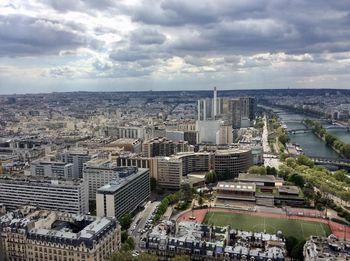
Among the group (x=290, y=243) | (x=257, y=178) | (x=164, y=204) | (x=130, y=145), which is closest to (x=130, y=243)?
(x=164, y=204)

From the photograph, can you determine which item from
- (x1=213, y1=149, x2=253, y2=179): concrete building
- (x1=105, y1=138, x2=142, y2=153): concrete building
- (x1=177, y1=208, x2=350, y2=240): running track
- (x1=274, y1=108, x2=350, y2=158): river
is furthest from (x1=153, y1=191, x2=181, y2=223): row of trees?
(x1=274, y1=108, x2=350, y2=158): river

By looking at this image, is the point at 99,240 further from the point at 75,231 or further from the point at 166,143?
the point at 166,143

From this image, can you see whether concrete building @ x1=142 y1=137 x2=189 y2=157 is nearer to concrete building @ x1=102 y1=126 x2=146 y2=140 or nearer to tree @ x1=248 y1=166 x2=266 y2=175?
tree @ x1=248 y1=166 x2=266 y2=175

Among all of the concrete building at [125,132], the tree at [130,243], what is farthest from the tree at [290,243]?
the concrete building at [125,132]

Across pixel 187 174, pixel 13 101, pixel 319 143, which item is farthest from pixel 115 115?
pixel 187 174

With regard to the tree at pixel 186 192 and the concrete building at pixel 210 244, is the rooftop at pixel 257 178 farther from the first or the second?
the concrete building at pixel 210 244

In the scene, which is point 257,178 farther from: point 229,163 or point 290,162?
point 290,162
